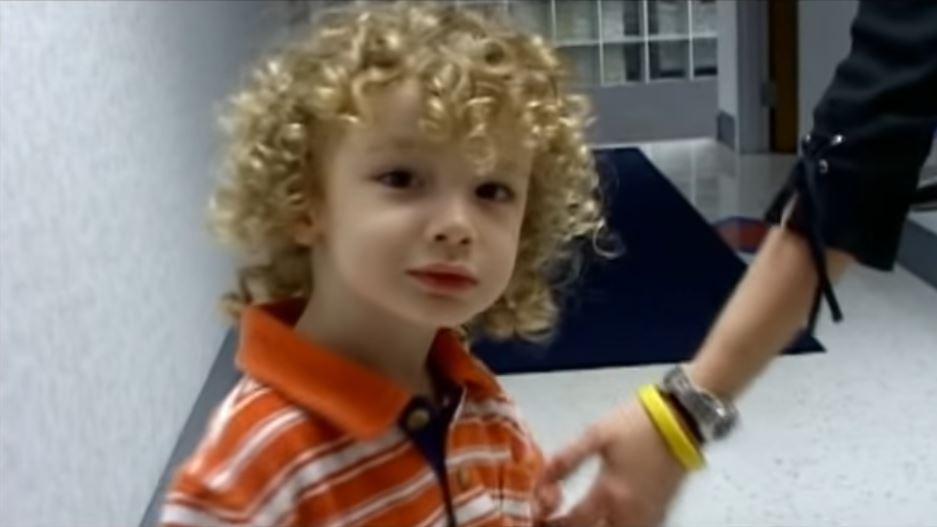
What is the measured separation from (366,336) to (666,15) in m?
5.41

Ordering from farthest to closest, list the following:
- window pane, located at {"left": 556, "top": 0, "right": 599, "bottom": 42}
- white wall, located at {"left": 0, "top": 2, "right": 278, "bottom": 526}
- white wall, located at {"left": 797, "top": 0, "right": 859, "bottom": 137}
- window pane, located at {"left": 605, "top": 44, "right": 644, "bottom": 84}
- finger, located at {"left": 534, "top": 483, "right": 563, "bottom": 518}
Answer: window pane, located at {"left": 605, "top": 44, "right": 644, "bottom": 84} → window pane, located at {"left": 556, "top": 0, "right": 599, "bottom": 42} → white wall, located at {"left": 797, "top": 0, "right": 859, "bottom": 137} → white wall, located at {"left": 0, "top": 2, "right": 278, "bottom": 526} → finger, located at {"left": 534, "top": 483, "right": 563, "bottom": 518}

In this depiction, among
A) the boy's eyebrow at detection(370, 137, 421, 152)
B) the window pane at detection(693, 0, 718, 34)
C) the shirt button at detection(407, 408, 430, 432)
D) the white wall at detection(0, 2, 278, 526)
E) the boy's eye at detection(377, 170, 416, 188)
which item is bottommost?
the window pane at detection(693, 0, 718, 34)

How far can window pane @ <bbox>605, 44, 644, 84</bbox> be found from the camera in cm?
612

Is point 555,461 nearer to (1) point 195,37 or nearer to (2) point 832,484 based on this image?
(2) point 832,484

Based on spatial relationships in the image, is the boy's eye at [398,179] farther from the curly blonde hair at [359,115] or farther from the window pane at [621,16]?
the window pane at [621,16]

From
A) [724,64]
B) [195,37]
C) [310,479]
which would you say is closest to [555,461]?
[310,479]

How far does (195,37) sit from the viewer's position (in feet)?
9.15

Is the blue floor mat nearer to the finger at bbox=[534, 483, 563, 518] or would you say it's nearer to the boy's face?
the finger at bbox=[534, 483, 563, 518]

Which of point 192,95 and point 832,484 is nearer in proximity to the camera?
point 832,484

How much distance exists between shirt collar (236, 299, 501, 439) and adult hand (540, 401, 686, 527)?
194 mm

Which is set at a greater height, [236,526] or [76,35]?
[76,35]

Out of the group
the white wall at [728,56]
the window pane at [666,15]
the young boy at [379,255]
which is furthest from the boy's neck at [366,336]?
the window pane at [666,15]

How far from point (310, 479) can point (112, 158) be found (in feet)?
3.97

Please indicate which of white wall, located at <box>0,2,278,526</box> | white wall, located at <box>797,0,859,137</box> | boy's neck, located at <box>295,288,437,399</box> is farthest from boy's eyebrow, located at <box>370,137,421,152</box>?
white wall, located at <box>797,0,859,137</box>
